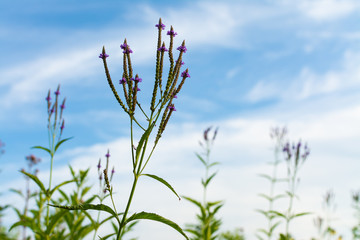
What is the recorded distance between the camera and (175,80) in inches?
106

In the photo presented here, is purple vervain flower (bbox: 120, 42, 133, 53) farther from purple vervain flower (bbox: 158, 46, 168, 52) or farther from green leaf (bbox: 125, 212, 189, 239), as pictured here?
green leaf (bbox: 125, 212, 189, 239)

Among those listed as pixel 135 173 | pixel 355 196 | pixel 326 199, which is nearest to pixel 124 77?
pixel 135 173

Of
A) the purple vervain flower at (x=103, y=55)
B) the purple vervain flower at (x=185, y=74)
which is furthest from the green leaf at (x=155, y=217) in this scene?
the purple vervain flower at (x=103, y=55)

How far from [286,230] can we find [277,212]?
0.37m

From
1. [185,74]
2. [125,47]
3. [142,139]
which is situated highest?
[125,47]

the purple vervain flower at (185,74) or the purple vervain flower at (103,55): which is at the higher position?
the purple vervain flower at (103,55)

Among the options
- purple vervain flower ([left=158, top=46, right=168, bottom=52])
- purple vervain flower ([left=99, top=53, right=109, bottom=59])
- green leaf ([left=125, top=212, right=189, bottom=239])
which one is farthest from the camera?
purple vervain flower ([left=99, top=53, right=109, bottom=59])

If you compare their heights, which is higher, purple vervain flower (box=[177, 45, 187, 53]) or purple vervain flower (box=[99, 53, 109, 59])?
purple vervain flower (box=[177, 45, 187, 53])

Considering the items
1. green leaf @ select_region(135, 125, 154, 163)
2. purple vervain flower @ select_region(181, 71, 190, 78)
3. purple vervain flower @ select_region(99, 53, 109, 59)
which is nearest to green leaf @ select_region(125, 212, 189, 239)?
green leaf @ select_region(135, 125, 154, 163)

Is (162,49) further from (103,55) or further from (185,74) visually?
(103,55)

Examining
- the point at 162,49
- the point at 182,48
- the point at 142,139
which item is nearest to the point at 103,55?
the point at 162,49

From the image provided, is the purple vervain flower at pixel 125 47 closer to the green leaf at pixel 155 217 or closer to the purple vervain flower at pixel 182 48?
the purple vervain flower at pixel 182 48

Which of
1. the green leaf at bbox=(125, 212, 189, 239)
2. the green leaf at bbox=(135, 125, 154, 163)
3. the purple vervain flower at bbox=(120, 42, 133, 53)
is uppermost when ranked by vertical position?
the purple vervain flower at bbox=(120, 42, 133, 53)

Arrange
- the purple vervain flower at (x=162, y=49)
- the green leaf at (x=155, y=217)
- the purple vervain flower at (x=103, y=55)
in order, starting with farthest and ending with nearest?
the purple vervain flower at (x=103, y=55) → the purple vervain flower at (x=162, y=49) → the green leaf at (x=155, y=217)
